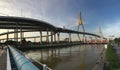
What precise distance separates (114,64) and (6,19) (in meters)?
58.9

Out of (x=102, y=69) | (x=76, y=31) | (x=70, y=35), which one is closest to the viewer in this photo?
(x=102, y=69)

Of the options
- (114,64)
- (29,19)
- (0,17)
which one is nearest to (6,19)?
(0,17)

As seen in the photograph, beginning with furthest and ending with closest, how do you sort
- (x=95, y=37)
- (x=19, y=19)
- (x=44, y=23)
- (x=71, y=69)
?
1. (x=95, y=37)
2. (x=44, y=23)
3. (x=19, y=19)
4. (x=71, y=69)

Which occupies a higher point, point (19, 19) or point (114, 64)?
point (19, 19)

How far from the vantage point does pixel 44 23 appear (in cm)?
9000

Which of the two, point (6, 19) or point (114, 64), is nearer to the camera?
point (114, 64)

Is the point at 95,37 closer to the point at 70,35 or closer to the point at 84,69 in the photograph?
the point at 70,35

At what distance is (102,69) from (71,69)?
6.91 m

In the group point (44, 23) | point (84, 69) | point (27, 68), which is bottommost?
point (84, 69)

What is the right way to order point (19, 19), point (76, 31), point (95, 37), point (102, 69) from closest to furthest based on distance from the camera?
point (102, 69) < point (19, 19) < point (76, 31) < point (95, 37)

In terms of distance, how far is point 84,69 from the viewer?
24391 mm

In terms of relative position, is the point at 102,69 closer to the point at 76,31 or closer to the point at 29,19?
the point at 29,19

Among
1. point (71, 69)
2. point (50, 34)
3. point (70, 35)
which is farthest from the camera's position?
point (70, 35)

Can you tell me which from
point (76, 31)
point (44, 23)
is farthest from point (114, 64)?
point (76, 31)
